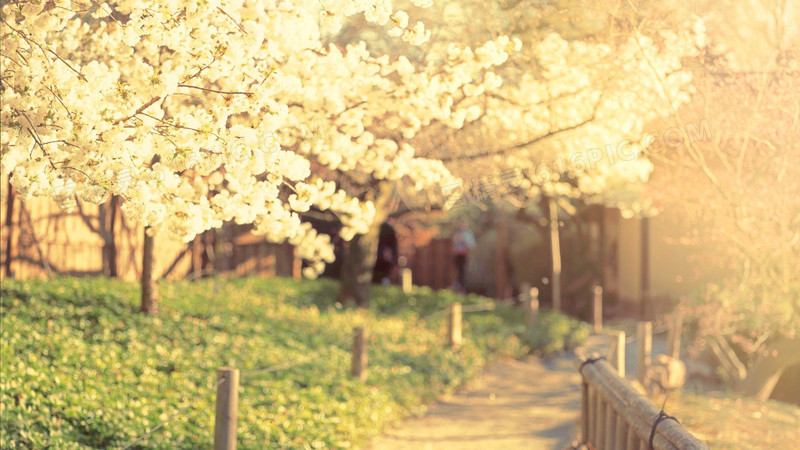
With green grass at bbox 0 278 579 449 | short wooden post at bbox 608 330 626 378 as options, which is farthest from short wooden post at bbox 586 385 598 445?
short wooden post at bbox 608 330 626 378

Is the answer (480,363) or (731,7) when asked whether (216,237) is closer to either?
(480,363)

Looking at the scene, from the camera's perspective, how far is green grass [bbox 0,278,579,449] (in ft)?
25.3

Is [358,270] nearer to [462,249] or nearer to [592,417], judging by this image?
[462,249]

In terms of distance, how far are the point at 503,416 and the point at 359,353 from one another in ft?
6.45

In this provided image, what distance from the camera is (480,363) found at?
14555 mm

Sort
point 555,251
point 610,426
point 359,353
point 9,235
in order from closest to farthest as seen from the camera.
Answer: point 610,426, point 359,353, point 9,235, point 555,251

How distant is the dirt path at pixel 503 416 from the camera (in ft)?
32.2

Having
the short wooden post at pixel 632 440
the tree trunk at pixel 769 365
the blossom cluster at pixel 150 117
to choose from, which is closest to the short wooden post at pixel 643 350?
the tree trunk at pixel 769 365

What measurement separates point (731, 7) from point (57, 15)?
8.81 m

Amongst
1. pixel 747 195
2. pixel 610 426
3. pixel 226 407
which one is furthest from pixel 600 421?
pixel 747 195

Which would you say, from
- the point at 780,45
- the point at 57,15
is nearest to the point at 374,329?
the point at 780,45

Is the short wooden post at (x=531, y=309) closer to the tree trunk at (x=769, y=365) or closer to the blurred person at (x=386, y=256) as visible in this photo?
the tree trunk at (x=769, y=365)

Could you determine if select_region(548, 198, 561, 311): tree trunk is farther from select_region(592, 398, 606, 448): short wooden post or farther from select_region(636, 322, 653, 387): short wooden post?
select_region(592, 398, 606, 448): short wooden post

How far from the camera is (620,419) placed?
6.59 meters
